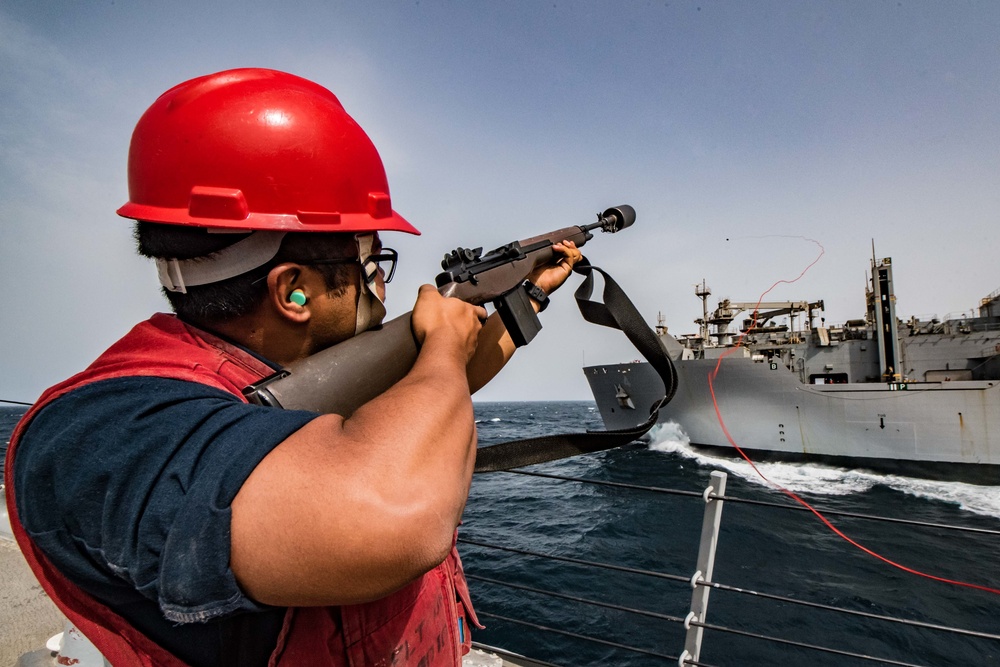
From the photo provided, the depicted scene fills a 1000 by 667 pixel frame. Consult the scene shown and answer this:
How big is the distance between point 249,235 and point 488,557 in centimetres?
1046

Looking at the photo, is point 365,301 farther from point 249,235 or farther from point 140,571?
point 140,571

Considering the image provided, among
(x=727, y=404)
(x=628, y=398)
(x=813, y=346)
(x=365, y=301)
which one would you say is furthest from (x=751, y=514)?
(x=365, y=301)

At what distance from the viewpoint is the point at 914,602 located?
8484 millimetres

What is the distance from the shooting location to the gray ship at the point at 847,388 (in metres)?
17.0

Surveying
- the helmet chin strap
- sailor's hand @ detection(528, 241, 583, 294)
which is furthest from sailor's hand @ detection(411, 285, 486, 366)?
sailor's hand @ detection(528, 241, 583, 294)

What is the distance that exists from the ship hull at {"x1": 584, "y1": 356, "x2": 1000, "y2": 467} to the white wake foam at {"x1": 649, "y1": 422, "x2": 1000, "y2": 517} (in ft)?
2.20

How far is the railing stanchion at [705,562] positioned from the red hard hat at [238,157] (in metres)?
1.98

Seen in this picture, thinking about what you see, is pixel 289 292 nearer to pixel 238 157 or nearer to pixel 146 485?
pixel 238 157

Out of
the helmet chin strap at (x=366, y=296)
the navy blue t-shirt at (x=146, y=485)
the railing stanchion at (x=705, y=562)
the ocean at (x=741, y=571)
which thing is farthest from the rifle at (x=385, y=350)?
the ocean at (x=741, y=571)

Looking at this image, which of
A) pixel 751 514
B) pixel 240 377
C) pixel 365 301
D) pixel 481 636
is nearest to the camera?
pixel 240 377

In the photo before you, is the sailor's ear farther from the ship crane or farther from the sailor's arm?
the ship crane

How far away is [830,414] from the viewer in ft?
60.7

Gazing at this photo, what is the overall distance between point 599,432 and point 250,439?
158 cm

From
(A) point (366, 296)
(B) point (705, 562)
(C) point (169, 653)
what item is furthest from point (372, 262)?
(B) point (705, 562)
